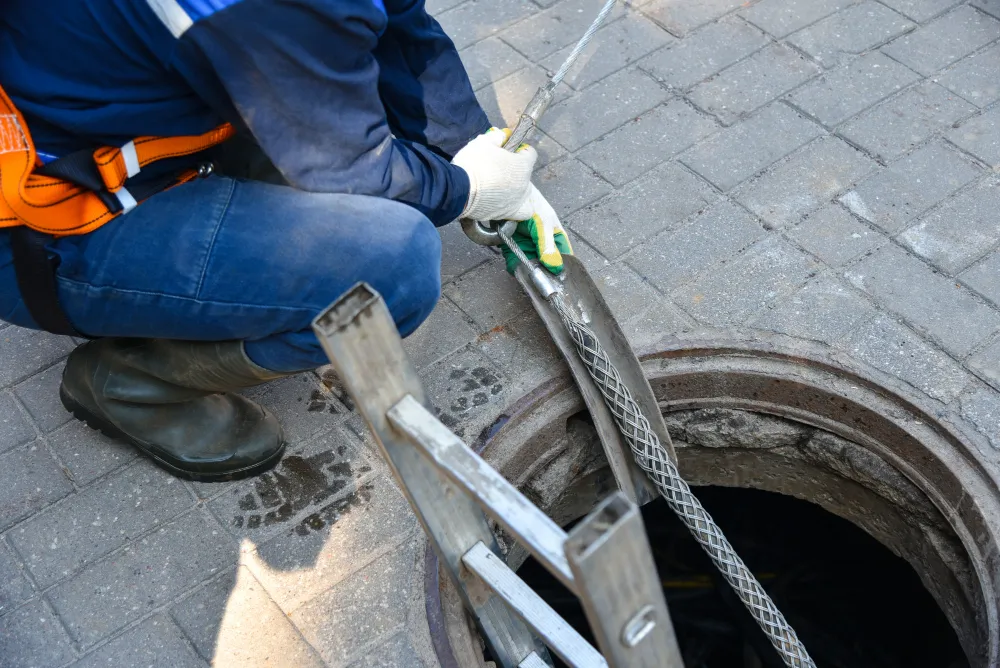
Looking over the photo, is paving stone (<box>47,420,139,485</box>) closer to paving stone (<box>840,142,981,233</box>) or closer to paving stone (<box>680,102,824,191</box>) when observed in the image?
paving stone (<box>680,102,824,191</box>)

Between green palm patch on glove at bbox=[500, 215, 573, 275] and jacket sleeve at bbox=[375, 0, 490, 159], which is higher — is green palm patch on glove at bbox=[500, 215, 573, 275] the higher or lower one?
the lower one

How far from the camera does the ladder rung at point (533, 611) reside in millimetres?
1565

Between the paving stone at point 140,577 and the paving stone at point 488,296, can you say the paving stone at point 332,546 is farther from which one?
the paving stone at point 488,296

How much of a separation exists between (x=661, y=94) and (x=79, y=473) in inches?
86.0

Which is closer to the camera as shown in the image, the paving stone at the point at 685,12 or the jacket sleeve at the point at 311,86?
the jacket sleeve at the point at 311,86

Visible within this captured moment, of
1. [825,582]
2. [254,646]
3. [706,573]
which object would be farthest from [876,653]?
[254,646]

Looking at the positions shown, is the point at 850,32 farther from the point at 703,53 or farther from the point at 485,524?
the point at 485,524

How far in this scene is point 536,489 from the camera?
266 cm

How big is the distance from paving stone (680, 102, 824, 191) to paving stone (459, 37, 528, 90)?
30.2 inches

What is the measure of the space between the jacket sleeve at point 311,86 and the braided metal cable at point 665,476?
0.62 meters

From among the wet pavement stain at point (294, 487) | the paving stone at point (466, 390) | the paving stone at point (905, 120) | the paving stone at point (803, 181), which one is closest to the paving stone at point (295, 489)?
the wet pavement stain at point (294, 487)

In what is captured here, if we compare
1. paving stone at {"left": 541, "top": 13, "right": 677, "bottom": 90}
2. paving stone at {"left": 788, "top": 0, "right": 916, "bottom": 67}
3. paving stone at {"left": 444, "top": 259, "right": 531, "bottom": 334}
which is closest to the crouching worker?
paving stone at {"left": 444, "top": 259, "right": 531, "bottom": 334}

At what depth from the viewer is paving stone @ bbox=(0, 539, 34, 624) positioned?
87.8 inches

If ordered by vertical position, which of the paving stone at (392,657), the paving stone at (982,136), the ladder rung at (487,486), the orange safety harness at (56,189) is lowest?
the paving stone at (982,136)
